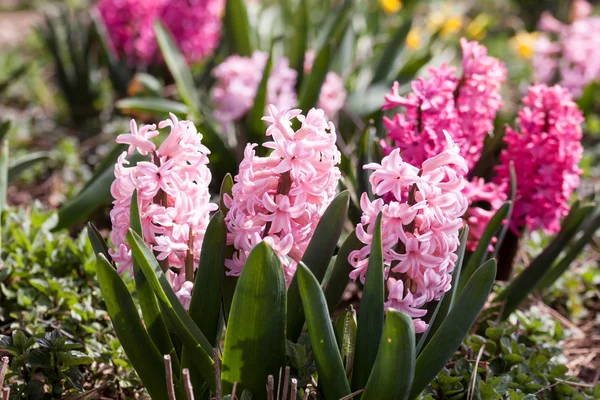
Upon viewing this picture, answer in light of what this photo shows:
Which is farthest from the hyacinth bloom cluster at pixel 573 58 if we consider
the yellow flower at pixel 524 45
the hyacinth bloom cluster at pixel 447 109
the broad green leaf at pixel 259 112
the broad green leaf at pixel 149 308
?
the broad green leaf at pixel 149 308

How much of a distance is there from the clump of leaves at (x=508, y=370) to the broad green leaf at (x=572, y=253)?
0.18 metres

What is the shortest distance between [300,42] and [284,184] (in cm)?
225

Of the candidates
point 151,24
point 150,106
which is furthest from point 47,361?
point 151,24

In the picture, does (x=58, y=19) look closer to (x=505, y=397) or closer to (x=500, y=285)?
(x=500, y=285)

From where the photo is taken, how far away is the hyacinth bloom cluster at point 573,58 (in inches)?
148

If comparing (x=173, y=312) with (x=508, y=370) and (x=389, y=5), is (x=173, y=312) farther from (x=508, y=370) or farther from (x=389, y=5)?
(x=389, y=5)

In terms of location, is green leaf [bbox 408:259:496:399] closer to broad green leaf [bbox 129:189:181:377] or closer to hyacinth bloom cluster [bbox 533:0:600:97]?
broad green leaf [bbox 129:189:181:377]

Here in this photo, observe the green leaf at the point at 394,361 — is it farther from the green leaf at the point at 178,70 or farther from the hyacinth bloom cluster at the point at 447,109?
the green leaf at the point at 178,70

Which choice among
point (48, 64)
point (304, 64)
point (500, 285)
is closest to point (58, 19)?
point (48, 64)

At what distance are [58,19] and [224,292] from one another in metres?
3.41

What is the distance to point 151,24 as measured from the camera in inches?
150

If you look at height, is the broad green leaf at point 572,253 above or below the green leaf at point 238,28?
below

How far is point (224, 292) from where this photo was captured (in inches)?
57.5

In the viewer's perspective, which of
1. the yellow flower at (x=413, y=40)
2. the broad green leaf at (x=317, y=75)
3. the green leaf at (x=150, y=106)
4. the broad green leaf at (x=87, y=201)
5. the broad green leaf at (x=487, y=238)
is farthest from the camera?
the yellow flower at (x=413, y=40)
